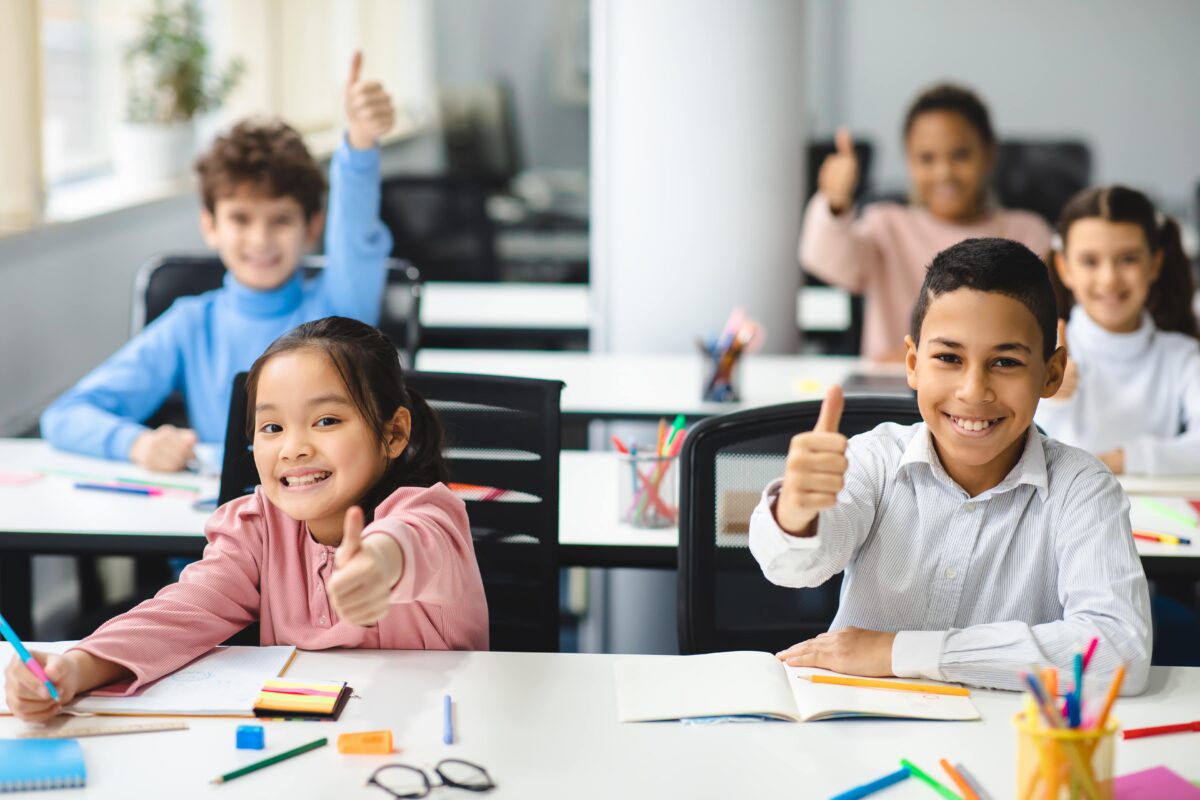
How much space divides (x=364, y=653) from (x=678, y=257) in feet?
7.06

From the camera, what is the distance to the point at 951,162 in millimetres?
3715

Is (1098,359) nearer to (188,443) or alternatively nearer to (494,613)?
(494,613)

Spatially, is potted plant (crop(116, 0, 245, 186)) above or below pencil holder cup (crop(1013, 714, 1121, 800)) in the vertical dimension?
above

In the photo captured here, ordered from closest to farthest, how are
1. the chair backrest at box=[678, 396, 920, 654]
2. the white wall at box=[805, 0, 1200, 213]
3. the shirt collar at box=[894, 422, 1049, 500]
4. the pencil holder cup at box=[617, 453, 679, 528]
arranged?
the shirt collar at box=[894, 422, 1049, 500] < the chair backrest at box=[678, 396, 920, 654] < the pencil holder cup at box=[617, 453, 679, 528] < the white wall at box=[805, 0, 1200, 213]

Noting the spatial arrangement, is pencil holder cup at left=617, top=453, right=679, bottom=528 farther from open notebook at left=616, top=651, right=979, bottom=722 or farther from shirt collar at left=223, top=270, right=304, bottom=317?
shirt collar at left=223, top=270, right=304, bottom=317

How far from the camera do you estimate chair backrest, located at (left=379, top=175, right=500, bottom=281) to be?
207 inches

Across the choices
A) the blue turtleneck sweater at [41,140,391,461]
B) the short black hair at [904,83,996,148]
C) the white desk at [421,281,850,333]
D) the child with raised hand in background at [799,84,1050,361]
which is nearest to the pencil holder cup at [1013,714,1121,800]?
the blue turtleneck sweater at [41,140,391,461]

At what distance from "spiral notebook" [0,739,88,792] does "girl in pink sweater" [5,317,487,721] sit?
0.18 meters

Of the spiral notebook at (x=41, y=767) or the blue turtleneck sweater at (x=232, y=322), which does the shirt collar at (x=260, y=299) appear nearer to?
the blue turtleneck sweater at (x=232, y=322)

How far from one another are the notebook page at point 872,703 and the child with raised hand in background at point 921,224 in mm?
2204

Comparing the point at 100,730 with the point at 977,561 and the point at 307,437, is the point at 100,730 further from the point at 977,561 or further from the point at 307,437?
the point at 977,561

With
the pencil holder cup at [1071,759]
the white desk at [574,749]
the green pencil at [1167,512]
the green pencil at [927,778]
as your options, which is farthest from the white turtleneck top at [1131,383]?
the pencil holder cup at [1071,759]

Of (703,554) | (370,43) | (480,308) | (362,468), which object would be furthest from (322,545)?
(370,43)

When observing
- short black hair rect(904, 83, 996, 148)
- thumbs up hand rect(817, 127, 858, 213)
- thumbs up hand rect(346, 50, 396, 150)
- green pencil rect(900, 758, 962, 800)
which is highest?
short black hair rect(904, 83, 996, 148)
